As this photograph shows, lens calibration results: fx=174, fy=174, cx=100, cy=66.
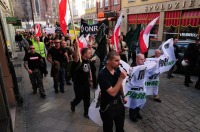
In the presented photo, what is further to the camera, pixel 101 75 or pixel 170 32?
pixel 170 32

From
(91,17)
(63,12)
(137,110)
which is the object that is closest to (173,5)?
(63,12)

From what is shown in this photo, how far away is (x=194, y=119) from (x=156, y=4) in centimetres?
1400

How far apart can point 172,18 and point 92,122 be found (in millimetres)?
13576

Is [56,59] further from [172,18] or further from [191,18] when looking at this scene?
[172,18]

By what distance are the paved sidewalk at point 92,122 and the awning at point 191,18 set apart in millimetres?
8684

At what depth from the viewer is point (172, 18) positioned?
14914 millimetres

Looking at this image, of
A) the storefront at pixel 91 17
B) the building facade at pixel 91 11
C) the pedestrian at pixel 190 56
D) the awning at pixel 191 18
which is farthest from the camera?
the building facade at pixel 91 11

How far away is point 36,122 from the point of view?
4340 millimetres

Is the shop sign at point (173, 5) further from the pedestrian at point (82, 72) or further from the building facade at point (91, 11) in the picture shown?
the building facade at point (91, 11)

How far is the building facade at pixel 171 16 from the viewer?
516 inches

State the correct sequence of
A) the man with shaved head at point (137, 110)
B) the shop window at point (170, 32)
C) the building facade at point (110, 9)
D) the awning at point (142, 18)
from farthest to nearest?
1. the building facade at point (110, 9)
2. the awning at point (142, 18)
3. the shop window at point (170, 32)
4. the man with shaved head at point (137, 110)

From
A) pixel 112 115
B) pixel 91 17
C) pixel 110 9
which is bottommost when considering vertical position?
pixel 112 115

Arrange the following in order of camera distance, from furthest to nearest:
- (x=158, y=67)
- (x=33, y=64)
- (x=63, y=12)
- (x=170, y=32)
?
1. (x=170, y=32)
2. (x=33, y=64)
3. (x=158, y=67)
4. (x=63, y=12)

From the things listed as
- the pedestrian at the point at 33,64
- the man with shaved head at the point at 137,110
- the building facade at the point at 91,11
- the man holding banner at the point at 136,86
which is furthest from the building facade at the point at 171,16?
the building facade at the point at 91,11
